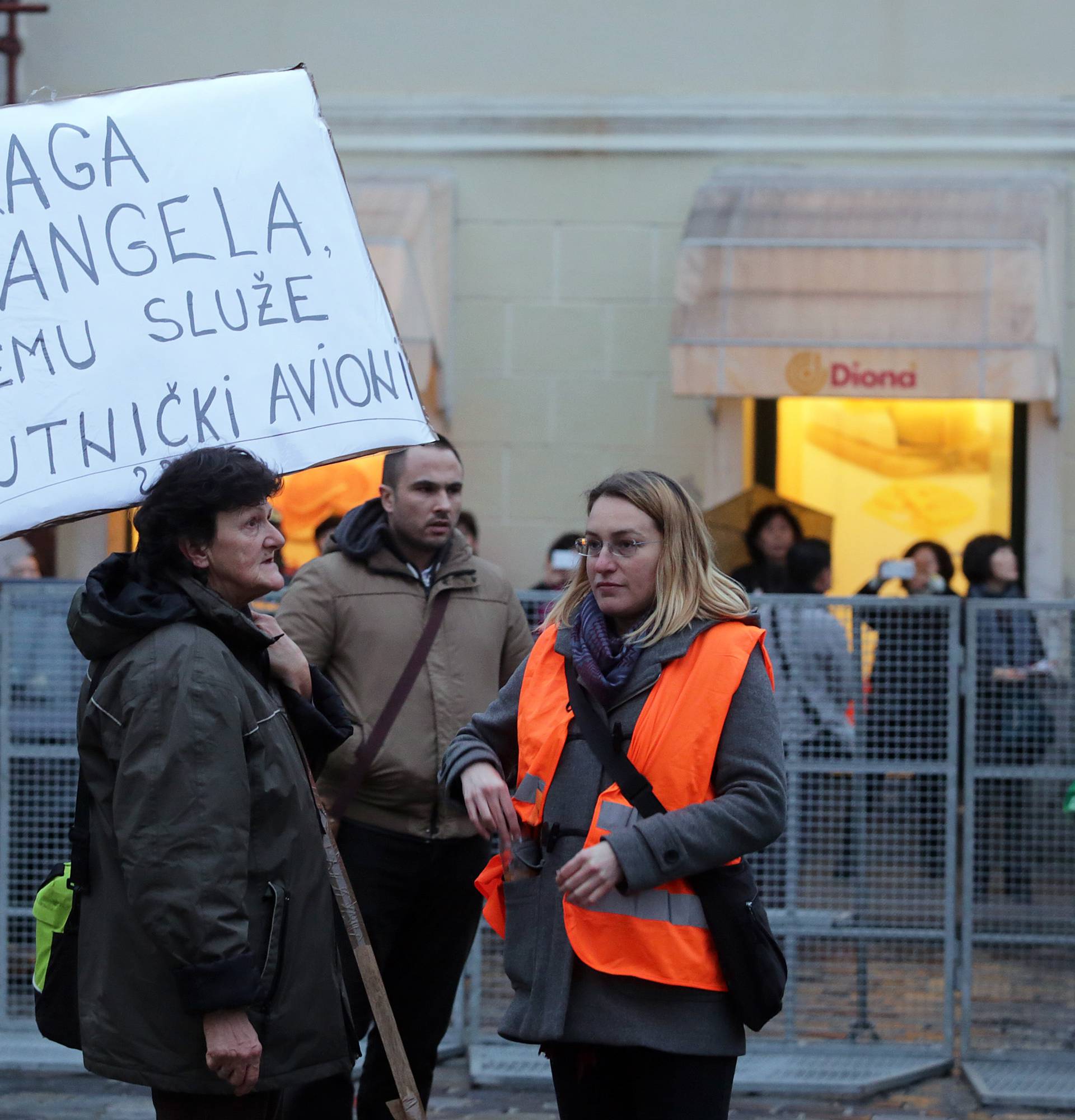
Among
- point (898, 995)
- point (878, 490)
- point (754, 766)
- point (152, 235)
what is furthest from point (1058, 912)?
point (878, 490)

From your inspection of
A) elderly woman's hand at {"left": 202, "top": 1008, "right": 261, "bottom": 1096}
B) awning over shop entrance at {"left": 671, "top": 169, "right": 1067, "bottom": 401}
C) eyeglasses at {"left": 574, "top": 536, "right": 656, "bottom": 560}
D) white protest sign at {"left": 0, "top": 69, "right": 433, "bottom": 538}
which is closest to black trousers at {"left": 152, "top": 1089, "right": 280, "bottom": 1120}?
elderly woman's hand at {"left": 202, "top": 1008, "right": 261, "bottom": 1096}

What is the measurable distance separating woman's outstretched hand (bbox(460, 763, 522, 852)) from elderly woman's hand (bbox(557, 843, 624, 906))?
226 millimetres

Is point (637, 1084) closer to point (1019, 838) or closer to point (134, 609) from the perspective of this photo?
point (134, 609)

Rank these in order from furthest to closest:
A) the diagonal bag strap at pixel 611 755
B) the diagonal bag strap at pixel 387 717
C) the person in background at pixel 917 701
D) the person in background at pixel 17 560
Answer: the person in background at pixel 17 560 < the person in background at pixel 917 701 < the diagonal bag strap at pixel 387 717 < the diagonal bag strap at pixel 611 755

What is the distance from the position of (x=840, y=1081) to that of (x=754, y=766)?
278 cm

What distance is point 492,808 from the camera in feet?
9.98

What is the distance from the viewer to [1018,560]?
31.6ft

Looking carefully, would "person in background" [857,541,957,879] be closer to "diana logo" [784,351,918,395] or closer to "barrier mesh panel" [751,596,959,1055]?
"barrier mesh panel" [751,596,959,1055]

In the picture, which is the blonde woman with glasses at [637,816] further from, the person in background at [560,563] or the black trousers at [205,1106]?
the person in background at [560,563]

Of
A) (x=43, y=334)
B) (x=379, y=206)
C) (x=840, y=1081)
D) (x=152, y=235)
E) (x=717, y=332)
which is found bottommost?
(x=840, y=1081)

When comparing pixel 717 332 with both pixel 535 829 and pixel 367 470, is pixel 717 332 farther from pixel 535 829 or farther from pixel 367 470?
pixel 535 829

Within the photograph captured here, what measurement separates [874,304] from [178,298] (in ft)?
19.8

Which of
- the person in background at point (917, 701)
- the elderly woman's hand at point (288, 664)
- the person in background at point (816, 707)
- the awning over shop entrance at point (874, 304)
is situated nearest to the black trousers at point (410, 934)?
the elderly woman's hand at point (288, 664)

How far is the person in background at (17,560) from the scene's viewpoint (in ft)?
27.7
